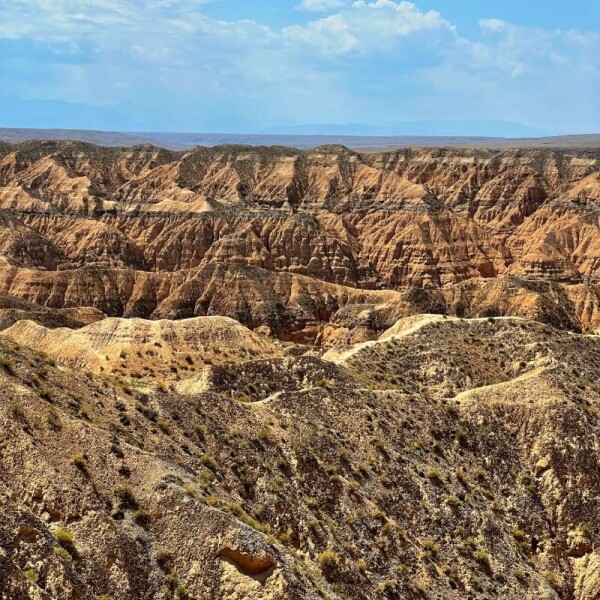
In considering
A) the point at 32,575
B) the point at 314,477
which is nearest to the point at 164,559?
the point at 32,575

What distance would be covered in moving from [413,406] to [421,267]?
267ft

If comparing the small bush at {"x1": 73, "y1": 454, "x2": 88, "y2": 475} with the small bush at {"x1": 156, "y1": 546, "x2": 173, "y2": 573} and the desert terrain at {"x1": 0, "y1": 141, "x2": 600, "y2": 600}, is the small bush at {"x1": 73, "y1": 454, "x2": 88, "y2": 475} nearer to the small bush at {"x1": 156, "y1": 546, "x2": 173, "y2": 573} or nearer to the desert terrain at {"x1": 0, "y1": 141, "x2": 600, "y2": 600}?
the desert terrain at {"x1": 0, "y1": 141, "x2": 600, "y2": 600}

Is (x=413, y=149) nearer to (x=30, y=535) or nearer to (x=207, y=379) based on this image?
(x=207, y=379)

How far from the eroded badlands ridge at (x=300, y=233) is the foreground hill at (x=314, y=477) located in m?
34.9

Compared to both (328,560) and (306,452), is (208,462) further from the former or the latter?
(328,560)

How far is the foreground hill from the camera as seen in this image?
23.6m

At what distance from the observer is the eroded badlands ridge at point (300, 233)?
88125 millimetres

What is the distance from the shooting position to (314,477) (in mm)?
32125

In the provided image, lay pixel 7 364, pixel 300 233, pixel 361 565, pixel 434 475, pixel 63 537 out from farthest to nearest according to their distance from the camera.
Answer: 1. pixel 300 233
2. pixel 434 475
3. pixel 7 364
4. pixel 361 565
5. pixel 63 537

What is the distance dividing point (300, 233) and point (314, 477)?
3532 inches

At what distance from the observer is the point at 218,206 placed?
442ft

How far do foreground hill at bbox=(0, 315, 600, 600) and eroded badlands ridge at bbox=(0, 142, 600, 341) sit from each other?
3489 centimetres

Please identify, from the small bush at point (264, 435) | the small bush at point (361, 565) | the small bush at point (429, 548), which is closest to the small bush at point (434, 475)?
the small bush at point (429, 548)

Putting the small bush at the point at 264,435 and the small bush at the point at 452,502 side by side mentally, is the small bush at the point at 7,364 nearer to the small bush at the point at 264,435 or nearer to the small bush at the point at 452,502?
the small bush at the point at 264,435
